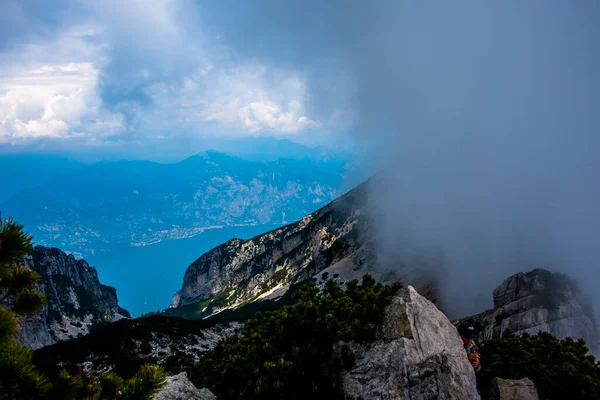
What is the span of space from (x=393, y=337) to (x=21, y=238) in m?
12.9

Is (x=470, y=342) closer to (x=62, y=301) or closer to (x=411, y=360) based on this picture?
(x=411, y=360)

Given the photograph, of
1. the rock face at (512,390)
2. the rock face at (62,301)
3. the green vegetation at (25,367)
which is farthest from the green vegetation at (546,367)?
the rock face at (62,301)

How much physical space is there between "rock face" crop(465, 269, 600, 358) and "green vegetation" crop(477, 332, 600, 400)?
28.5 meters

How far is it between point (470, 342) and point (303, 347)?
7.49 metres

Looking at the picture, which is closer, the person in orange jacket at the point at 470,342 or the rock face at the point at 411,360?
the rock face at the point at 411,360

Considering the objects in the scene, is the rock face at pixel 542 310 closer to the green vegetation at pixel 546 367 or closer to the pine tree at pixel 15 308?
the green vegetation at pixel 546 367

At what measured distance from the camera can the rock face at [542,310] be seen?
47.9 meters

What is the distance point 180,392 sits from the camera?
44.1ft

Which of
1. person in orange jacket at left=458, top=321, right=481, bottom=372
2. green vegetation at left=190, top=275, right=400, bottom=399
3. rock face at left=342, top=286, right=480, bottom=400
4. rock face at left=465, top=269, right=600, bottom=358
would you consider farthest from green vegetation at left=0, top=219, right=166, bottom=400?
rock face at left=465, top=269, right=600, bottom=358

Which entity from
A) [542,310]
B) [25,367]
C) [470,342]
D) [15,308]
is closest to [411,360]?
[470,342]

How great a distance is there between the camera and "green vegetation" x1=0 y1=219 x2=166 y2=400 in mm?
5309

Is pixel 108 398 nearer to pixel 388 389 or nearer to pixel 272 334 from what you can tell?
pixel 388 389

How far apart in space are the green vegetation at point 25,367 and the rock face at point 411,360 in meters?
9.13

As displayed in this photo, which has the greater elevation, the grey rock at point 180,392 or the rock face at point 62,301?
the rock face at point 62,301
